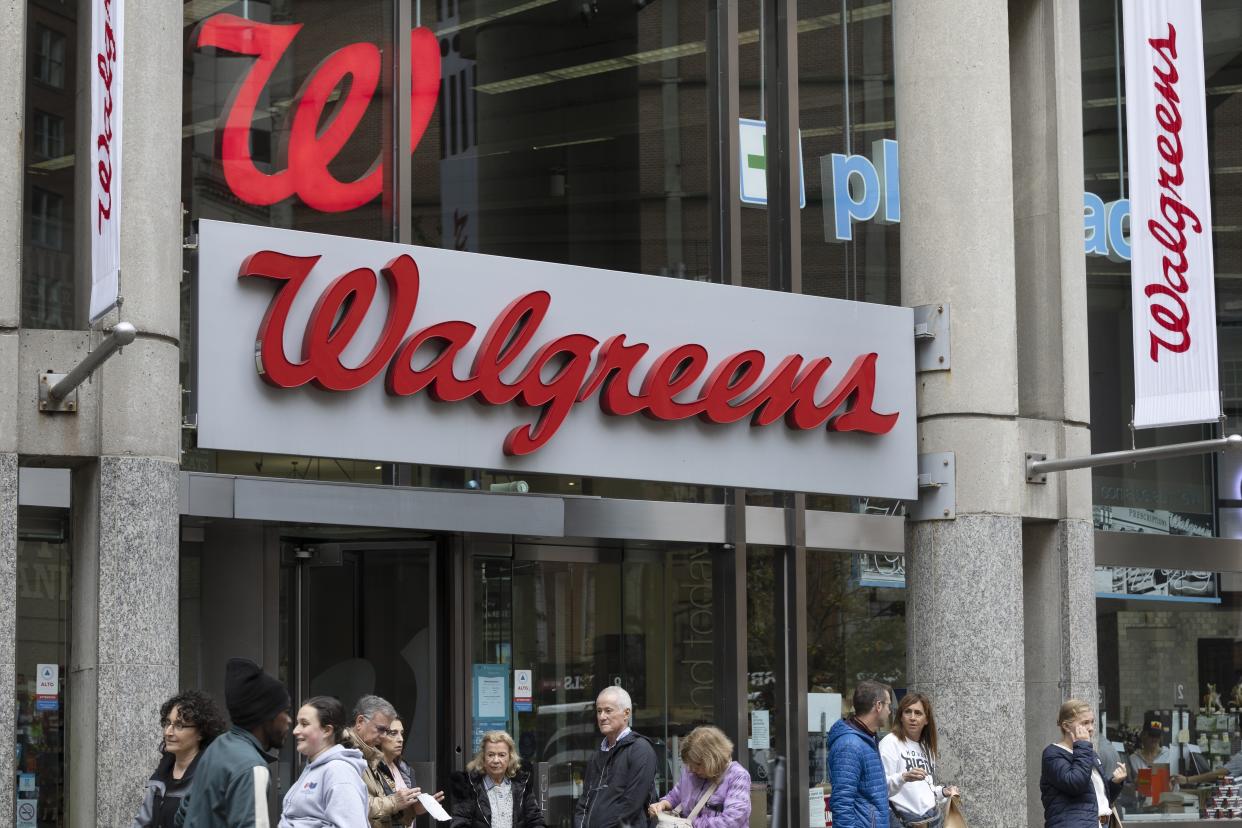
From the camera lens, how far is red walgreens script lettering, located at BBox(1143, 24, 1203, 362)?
13.0 m

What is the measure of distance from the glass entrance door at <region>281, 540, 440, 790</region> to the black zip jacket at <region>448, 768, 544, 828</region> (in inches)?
121

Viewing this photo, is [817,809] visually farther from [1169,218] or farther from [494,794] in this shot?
[1169,218]

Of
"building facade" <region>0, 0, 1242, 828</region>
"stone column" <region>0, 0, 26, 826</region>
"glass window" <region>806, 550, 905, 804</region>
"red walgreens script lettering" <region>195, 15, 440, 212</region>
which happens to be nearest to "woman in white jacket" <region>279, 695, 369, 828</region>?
"stone column" <region>0, 0, 26, 826</region>

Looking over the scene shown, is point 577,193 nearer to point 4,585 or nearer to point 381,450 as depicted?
point 381,450

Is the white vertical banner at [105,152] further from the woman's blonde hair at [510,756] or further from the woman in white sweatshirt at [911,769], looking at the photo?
the woman in white sweatshirt at [911,769]

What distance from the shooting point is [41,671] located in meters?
11.2

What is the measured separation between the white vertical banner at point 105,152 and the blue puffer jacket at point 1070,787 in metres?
5.74

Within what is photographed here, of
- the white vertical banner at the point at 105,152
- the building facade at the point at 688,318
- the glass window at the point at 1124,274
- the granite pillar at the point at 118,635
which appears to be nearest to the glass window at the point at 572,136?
the building facade at the point at 688,318

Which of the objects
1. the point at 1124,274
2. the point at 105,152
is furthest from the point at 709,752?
the point at 1124,274

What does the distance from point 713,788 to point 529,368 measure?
3175 mm

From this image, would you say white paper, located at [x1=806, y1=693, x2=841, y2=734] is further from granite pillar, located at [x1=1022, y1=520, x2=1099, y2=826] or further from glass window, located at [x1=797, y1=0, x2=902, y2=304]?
glass window, located at [x1=797, y1=0, x2=902, y2=304]

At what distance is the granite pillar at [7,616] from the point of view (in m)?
9.23

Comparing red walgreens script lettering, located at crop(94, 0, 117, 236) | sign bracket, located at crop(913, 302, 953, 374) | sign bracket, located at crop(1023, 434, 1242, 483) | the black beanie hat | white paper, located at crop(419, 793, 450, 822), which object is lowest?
white paper, located at crop(419, 793, 450, 822)

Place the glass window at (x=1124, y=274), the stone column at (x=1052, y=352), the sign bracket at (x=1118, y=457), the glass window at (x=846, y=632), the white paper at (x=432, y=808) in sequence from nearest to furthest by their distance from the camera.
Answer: the white paper at (x=432, y=808)
the sign bracket at (x=1118, y=457)
the stone column at (x=1052, y=352)
the glass window at (x=846, y=632)
the glass window at (x=1124, y=274)
